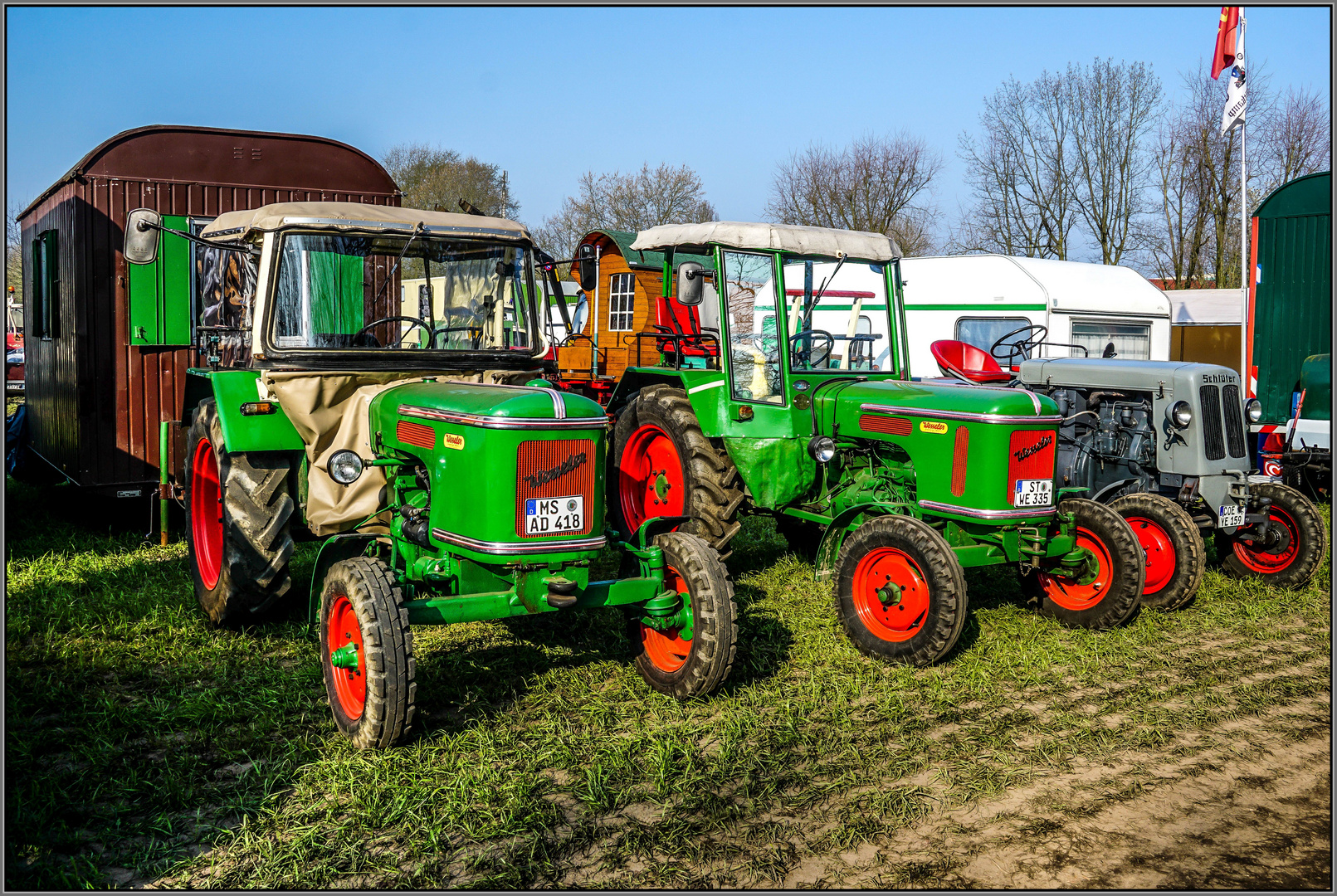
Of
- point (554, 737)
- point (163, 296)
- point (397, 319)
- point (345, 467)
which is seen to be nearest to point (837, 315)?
point (397, 319)

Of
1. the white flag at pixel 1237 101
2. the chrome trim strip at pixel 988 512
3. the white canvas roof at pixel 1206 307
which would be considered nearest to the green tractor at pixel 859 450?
the chrome trim strip at pixel 988 512

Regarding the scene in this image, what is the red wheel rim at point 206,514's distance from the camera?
5344 millimetres

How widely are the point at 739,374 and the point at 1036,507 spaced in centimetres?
181

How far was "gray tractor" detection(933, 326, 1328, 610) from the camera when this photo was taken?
6.16 metres

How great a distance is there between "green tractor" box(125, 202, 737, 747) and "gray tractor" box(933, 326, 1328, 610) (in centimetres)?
316

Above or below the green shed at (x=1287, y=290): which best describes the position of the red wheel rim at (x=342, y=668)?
below

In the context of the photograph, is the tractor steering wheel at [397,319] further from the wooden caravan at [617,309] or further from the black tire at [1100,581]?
the wooden caravan at [617,309]

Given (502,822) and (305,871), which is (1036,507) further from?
(305,871)

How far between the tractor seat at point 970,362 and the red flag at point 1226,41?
21.6 feet

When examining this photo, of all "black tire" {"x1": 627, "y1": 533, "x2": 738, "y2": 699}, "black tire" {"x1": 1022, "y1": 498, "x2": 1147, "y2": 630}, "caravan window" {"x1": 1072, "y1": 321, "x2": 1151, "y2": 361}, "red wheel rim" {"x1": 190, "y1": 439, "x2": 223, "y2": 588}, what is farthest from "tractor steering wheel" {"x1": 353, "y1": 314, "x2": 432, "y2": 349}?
"caravan window" {"x1": 1072, "y1": 321, "x2": 1151, "y2": 361}

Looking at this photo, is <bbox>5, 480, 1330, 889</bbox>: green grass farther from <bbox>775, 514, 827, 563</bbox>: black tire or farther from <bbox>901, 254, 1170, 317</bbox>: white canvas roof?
<bbox>901, 254, 1170, 317</bbox>: white canvas roof

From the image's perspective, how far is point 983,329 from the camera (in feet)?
35.2

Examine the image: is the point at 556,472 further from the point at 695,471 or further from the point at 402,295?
the point at 695,471

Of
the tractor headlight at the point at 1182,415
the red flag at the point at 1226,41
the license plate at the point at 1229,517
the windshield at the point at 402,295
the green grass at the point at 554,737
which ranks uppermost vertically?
the red flag at the point at 1226,41
